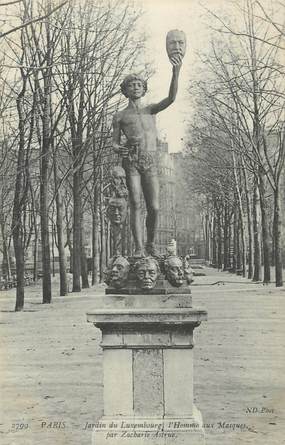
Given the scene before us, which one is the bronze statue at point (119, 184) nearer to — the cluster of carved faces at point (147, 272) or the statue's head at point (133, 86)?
the cluster of carved faces at point (147, 272)

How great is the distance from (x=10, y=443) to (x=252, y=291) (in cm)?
1918

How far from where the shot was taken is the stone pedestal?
6508 millimetres

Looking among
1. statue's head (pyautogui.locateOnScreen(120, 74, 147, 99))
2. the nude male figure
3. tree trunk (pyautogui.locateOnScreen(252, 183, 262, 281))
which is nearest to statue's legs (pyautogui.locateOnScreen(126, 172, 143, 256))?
the nude male figure

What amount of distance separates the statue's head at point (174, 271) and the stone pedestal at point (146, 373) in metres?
0.30

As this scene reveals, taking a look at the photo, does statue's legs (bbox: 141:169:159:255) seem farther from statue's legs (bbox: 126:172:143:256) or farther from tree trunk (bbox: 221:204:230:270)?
tree trunk (bbox: 221:204:230:270)

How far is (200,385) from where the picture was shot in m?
9.41

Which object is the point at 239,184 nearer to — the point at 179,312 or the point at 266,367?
the point at 266,367

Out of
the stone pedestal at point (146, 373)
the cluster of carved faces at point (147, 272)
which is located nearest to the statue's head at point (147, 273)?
the cluster of carved faces at point (147, 272)

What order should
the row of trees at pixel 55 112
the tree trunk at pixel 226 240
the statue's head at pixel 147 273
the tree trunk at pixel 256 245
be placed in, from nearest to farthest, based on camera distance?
1. the statue's head at pixel 147 273
2. the row of trees at pixel 55 112
3. the tree trunk at pixel 256 245
4. the tree trunk at pixel 226 240

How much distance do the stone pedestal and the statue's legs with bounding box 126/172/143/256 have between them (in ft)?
3.08

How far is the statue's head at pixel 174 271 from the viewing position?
682cm

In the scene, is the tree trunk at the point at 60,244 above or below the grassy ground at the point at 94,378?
above

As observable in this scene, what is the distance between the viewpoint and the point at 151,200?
733 cm

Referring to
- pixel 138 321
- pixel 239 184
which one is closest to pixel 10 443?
pixel 138 321
